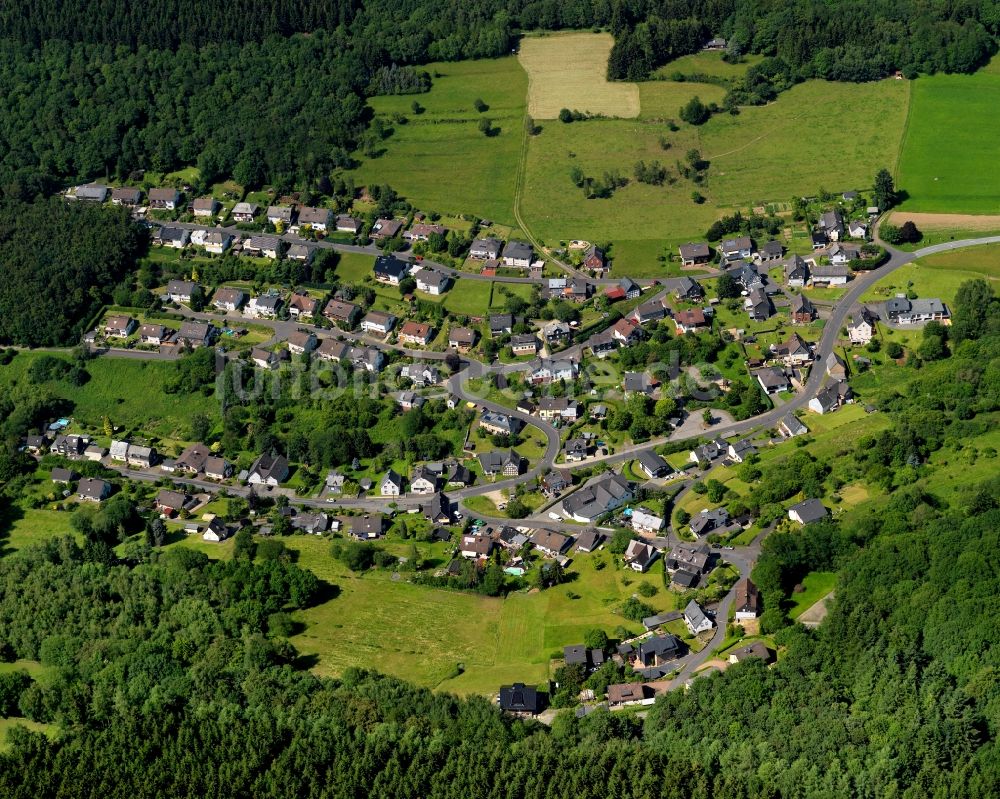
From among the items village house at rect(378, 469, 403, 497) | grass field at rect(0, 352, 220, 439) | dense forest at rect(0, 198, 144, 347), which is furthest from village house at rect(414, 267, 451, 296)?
dense forest at rect(0, 198, 144, 347)

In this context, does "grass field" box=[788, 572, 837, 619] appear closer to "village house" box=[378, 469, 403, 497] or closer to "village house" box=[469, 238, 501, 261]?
"village house" box=[378, 469, 403, 497]

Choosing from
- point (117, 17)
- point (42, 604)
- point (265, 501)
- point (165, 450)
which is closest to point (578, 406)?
point (265, 501)

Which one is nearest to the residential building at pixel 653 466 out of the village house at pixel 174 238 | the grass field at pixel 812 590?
the grass field at pixel 812 590

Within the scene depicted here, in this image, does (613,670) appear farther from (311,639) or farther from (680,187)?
(680,187)

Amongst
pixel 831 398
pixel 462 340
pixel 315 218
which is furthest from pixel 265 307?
pixel 831 398

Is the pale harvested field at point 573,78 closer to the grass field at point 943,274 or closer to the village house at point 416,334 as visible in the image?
the village house at point 416,334

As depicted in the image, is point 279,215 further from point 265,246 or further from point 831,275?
point 831,275
